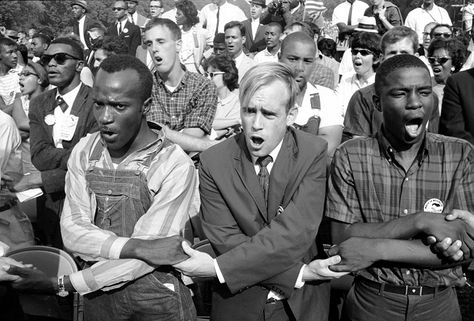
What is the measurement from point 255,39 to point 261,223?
27.7 ft

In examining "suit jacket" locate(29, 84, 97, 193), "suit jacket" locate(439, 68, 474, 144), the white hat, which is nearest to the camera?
"suit jacket" locate(439, 68, 474, 144)

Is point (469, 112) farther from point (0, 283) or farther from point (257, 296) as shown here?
point (0, 283)

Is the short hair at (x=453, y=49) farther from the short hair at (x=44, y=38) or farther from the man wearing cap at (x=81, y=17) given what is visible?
the man wearing cap at (x=81, y=17)

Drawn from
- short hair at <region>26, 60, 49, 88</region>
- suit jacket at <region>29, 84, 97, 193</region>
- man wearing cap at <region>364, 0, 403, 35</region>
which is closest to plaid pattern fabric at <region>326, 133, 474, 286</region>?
suit jacket at <region>29, 84, 97, 193</region>

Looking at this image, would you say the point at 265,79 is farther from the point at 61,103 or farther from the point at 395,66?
the point at 61,103

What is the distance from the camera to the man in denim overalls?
3.44m

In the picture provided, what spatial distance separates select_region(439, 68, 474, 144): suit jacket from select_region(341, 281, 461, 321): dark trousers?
1.87m

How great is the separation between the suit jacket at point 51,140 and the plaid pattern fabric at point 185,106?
58 cm

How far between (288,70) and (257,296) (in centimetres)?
123

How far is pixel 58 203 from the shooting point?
5.77m

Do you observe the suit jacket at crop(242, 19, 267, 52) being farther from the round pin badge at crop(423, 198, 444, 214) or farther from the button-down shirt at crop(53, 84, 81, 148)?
the round pin badge at crop(423, 198, 444, 214)

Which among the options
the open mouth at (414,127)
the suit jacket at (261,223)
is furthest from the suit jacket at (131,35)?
the open mouth at (414,127)

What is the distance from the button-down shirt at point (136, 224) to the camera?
344cm

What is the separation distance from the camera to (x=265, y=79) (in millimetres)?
3490
